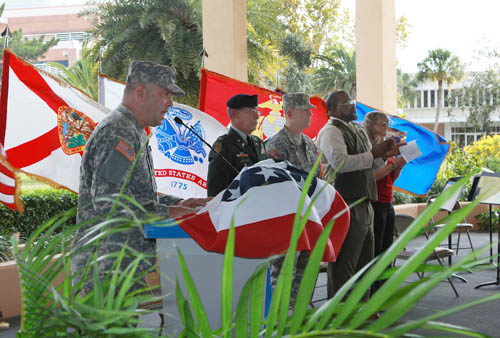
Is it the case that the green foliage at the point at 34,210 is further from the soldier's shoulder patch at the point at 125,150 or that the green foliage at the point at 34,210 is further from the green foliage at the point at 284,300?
the green foliage at the point at 284,300

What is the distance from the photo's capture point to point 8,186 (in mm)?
4602

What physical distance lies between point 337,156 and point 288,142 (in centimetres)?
38

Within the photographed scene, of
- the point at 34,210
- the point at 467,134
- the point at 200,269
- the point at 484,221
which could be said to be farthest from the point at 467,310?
the point at 467,134

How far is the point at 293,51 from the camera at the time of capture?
111 feet

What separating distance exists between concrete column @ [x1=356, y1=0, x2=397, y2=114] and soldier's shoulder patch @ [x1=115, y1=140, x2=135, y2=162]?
25.0 feet

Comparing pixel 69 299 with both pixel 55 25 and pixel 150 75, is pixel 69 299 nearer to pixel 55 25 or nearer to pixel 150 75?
pixel 150 75

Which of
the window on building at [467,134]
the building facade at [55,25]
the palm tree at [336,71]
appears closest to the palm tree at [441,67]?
the window on building at [467,134]

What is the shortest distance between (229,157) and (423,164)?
11.8ft

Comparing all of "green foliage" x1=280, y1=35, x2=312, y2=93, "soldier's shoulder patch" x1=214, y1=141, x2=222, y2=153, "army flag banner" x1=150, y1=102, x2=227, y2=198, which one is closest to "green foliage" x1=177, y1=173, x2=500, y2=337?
"soldier's shoulder patch" x1=214, y1=141, x2=222, y2=153

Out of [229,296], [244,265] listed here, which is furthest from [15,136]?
[229,296]

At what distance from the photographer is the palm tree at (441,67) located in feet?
169

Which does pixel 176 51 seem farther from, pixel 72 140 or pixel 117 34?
pixel 72 140

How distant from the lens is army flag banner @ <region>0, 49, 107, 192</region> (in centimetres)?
517

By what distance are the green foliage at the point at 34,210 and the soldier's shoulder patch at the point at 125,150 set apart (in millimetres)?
5589
